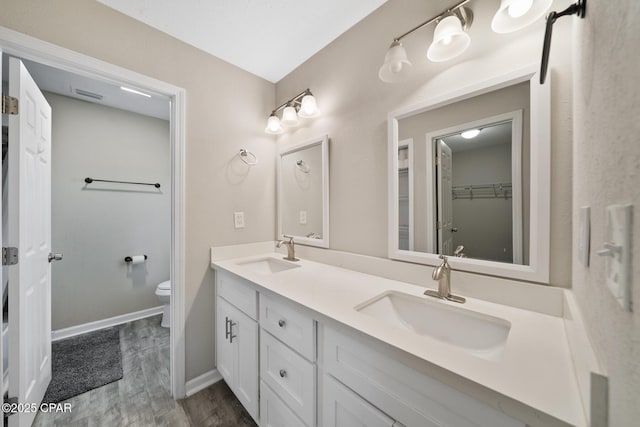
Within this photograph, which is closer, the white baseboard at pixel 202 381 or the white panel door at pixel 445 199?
the white panel door at pixel 445 199

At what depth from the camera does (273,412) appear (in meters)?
1.10

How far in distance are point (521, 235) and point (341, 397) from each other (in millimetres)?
890

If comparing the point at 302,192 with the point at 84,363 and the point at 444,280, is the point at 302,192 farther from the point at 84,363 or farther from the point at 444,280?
the point at 84,363

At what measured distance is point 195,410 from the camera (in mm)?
1415

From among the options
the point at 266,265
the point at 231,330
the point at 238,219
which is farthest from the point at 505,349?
the point at 238,219

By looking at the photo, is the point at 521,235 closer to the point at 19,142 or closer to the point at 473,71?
the point at 473,71

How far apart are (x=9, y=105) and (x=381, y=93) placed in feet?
6.07

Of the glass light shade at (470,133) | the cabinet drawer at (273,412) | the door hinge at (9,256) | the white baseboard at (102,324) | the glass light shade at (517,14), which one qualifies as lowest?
the white baseboard at (102,324)

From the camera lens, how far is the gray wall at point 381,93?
81cm

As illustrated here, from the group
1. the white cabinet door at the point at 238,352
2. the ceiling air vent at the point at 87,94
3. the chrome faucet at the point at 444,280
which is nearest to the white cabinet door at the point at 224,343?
the white cabinet door at the point at 238,352

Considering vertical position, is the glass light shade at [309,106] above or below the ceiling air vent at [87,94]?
below

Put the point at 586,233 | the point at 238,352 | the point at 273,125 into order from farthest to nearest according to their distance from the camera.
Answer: the point at 273,125 → the point at 238,352 → the point at 586,233

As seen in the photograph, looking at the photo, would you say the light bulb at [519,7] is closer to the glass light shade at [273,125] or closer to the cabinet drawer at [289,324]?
the cabinet drawer at [289,324]

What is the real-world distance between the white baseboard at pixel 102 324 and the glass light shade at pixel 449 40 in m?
3.42
